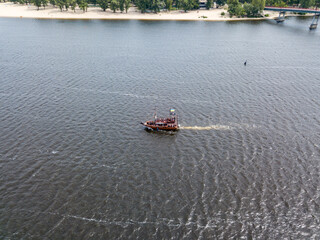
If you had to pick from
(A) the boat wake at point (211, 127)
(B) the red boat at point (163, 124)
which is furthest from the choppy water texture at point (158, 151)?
(B) the red boat at point (163, 124)

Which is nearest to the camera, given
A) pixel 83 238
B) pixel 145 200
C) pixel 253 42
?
pixel 83 238

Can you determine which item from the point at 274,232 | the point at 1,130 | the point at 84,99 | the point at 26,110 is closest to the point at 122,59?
the point at 84,99

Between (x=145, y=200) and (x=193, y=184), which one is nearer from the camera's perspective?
(x=145, y=200)

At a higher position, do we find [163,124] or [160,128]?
[163,124]

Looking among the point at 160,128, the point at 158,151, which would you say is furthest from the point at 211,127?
the point at 158,151

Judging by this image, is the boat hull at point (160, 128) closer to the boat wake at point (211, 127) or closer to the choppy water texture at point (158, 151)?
the choppy water texture at point (158, 151)

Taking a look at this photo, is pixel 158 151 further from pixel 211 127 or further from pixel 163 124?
pixel 211 127

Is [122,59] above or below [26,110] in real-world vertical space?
above

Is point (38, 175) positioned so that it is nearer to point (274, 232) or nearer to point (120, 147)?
point (120, 147)

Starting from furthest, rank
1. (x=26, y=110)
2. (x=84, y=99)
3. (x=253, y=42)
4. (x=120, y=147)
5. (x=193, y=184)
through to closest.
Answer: (x=253, y=42)
(x=84, y=99)
(x=26, y=110)
(x=120, y=147)
(x=193, y=184)
